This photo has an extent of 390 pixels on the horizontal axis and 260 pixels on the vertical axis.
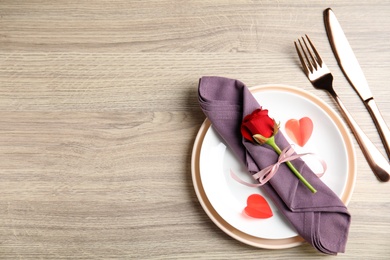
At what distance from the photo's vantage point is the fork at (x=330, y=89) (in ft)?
2.58

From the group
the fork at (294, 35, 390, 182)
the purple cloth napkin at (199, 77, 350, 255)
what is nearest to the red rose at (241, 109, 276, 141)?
the purple cloth napkin at (199, 77, 350, 255)

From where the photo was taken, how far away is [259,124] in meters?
0.72

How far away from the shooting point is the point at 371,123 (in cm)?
81

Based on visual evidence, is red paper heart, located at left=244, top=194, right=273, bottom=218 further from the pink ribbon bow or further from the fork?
the fork

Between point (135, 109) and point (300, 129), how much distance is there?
11.3 inches

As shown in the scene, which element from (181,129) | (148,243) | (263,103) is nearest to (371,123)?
(263,103)

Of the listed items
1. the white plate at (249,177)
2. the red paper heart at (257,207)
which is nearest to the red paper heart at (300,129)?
the white plate at (249,177)

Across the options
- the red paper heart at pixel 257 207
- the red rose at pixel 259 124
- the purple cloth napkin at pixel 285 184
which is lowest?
the red paper heart at pixel 257 207

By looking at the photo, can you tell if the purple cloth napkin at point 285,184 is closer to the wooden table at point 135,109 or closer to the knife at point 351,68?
the wooden table at point 135,109

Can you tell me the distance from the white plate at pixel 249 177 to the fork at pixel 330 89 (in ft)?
0.10

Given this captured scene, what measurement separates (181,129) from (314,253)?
30cm

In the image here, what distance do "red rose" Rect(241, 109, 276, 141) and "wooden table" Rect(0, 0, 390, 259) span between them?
0.39ft

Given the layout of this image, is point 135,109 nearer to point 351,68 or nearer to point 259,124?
point 259,124

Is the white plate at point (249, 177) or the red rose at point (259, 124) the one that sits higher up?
the red rose at point (259, 124)
